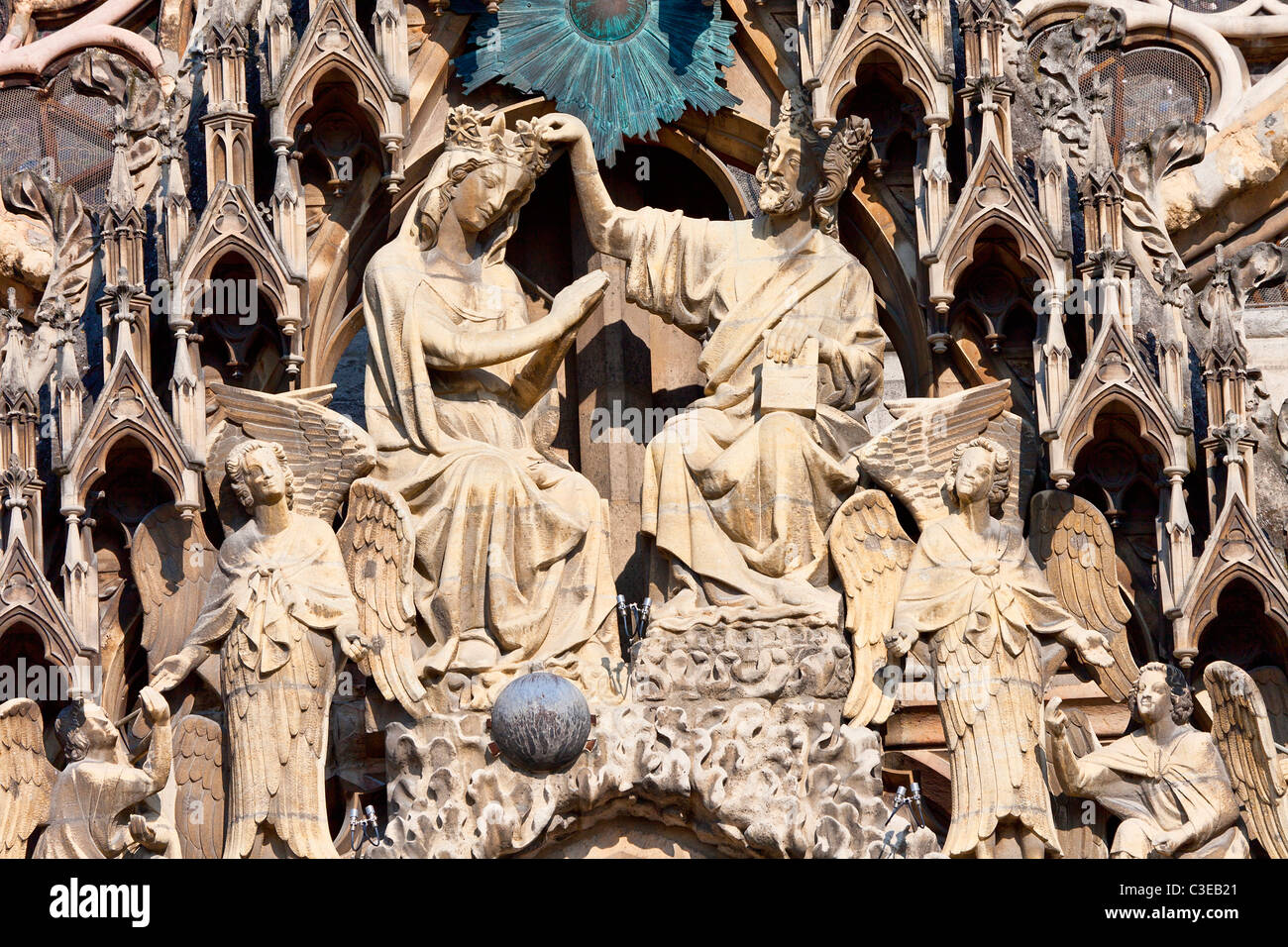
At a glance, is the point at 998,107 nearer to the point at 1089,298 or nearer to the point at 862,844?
the point at 1089,298

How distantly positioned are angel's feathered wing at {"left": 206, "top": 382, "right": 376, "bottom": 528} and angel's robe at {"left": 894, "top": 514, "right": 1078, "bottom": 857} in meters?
2.09

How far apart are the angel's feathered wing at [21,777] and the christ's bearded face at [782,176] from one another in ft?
11.0

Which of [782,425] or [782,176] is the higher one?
[782,176]

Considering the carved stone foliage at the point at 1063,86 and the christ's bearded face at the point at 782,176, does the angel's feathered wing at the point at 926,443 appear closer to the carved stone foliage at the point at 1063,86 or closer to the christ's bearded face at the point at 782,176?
the christ's bearded face at the point at 782,176

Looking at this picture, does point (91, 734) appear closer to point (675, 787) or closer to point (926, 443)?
point (675, 787)

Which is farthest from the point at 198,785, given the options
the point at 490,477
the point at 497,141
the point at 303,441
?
the point at 497,141

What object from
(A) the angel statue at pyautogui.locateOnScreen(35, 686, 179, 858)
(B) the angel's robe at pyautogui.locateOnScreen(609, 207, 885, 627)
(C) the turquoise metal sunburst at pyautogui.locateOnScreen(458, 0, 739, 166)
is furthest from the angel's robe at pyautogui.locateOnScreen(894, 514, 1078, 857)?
(A) the angel statue at pyautogui.locateOnScreen(35, 686, 179, 858)

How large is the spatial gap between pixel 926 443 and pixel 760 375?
2.21 feet

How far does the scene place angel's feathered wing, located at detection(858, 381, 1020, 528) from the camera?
13234mm

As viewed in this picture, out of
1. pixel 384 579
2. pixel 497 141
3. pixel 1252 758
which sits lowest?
pixel 1252 758

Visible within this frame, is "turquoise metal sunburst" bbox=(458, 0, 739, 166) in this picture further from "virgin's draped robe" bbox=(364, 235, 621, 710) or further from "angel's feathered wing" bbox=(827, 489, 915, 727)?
"angel's feathered wing" bbox=(827, 489, 915, 727)

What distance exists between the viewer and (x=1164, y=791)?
12.8 meters

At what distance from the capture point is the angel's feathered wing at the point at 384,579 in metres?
12.9

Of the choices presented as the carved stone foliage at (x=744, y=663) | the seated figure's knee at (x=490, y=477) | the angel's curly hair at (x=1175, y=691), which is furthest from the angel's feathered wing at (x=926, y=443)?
the seated figure's knee at (x=490, y=477)
